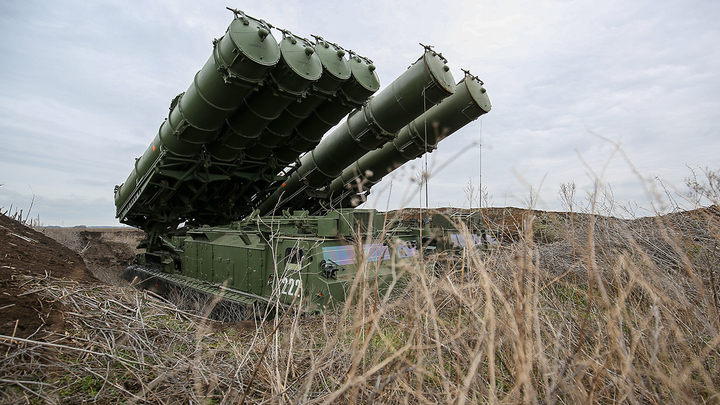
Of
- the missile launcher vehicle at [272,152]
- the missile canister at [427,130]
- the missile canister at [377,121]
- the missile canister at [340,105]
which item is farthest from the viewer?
the missile canister at [427,130]

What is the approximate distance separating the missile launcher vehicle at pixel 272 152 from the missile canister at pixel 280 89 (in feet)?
0.06

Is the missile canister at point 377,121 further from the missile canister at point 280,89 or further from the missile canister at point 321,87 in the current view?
the missile canister at point 280,89

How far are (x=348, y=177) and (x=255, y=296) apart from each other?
15.8 ft

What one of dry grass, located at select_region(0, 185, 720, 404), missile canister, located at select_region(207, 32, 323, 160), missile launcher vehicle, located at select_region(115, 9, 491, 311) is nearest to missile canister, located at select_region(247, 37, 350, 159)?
missile launcher vehicle, located at select_region(115, 9, 491, 311)

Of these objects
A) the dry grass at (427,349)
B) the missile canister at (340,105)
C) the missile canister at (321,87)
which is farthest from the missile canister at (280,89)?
the dry grass at (427,349)

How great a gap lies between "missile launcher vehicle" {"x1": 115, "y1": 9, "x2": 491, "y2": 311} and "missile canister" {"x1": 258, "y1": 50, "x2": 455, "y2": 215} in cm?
2

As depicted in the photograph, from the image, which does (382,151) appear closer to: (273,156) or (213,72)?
(273,156)

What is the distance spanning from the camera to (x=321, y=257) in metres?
4.54

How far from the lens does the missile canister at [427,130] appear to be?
6.73 metres

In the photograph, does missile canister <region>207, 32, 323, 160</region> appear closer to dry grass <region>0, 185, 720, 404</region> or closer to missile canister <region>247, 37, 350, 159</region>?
missile canister <region>247, 37, 350, 159</region>

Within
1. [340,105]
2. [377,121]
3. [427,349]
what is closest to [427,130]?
[377,121]

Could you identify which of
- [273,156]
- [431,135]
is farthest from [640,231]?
[273,156]

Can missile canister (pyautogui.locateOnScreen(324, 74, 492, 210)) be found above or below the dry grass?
above

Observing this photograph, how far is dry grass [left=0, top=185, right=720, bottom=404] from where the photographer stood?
1.16 metres
